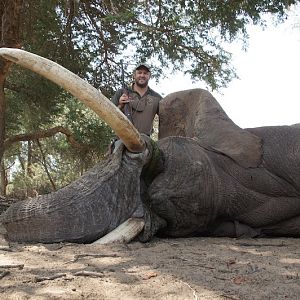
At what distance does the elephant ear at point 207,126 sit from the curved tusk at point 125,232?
1024mm

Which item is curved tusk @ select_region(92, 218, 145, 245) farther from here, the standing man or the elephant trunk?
the standing man

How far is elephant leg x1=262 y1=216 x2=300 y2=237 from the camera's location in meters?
4.37

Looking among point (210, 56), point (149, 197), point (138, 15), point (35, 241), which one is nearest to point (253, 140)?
point (149, 197)

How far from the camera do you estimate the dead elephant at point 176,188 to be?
3574 millimetres

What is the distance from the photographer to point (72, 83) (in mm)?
3350

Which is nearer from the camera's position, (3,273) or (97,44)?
(3,273)

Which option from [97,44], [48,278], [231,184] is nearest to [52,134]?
[97,44]

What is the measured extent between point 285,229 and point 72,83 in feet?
7.14

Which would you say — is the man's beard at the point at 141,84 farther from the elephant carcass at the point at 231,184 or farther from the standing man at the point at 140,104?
the elephant carcass at the point at 231,184

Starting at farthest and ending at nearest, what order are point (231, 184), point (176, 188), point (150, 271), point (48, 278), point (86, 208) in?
point (231, 184) → point (176, 188) → point (86, 208) → point (150, 271) → point (48, 278)

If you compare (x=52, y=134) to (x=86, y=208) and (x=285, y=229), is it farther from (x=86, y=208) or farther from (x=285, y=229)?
(x=86, y=208)

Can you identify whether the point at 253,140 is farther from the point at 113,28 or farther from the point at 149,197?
the point at 113,28

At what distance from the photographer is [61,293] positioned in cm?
227

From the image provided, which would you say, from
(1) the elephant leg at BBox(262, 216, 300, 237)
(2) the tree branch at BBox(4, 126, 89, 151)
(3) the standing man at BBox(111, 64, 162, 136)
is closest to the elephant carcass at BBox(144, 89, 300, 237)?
(1) the elephant leg at BBox(262, 216, 300, 237)
